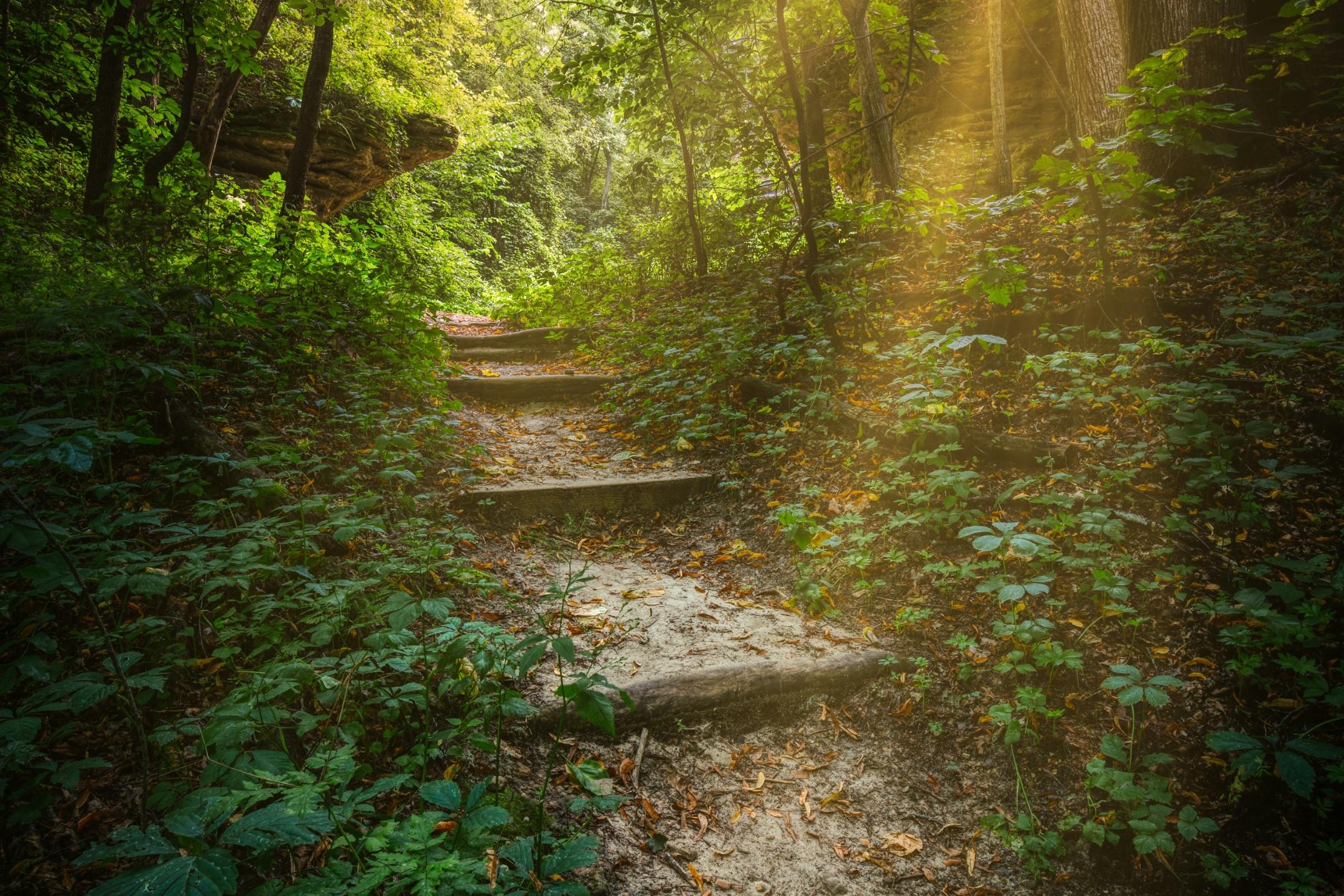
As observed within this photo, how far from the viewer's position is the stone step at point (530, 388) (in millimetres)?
6938

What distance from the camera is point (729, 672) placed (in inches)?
107

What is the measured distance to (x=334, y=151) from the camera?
10.4m

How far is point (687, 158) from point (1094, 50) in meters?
4.79

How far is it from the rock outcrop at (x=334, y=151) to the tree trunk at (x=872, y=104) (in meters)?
8.86

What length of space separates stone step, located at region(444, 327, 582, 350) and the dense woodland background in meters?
1.89

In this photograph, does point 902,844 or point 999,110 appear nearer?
point 902,844

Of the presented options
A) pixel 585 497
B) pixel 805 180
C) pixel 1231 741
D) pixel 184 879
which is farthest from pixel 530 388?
pixel 1231 741

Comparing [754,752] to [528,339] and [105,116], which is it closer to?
[105,116]

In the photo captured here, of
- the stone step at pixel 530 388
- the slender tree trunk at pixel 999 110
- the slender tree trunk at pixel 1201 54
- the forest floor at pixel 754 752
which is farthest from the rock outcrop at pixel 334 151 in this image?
the slender tree trunk at pixel 1201 54

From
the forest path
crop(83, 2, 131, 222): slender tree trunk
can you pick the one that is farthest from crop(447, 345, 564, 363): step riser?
the forest path

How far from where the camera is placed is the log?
2.53 metres

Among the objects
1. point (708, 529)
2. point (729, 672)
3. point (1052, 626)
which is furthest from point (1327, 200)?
point (729, 672)

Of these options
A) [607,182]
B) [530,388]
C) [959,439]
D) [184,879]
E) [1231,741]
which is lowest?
[1231,741]

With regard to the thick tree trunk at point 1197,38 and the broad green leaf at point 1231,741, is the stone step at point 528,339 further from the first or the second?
the broad green leaf at point 1231,741
